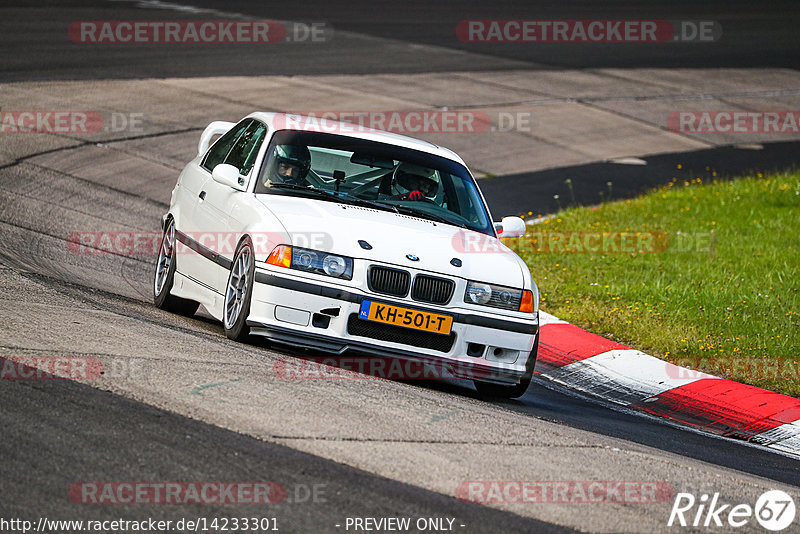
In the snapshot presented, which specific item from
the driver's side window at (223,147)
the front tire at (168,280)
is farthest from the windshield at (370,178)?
the front tire at (168,280)

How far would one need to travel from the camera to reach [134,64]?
21.1 meters

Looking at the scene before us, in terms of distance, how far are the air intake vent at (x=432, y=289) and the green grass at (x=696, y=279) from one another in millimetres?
2975

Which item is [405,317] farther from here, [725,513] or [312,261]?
[725,513]

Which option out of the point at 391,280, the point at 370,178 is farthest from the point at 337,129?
the point at 391,280

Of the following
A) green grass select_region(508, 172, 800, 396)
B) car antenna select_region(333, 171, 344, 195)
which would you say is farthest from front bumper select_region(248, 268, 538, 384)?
green grass select_region(508, 172, 800, 396)

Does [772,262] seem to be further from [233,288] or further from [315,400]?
[315,400]

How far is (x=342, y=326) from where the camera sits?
7.09m

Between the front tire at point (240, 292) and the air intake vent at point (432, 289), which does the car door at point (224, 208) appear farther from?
the air intake vent at point (432, 289)

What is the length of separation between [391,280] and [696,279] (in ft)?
18.1

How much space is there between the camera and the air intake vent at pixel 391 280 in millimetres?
7172

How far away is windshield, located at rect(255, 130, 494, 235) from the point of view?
8.16 m

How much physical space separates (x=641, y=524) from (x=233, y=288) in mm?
3564

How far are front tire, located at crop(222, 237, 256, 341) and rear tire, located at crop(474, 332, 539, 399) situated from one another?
1.72m

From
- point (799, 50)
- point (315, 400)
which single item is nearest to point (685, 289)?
point (315, 400)
